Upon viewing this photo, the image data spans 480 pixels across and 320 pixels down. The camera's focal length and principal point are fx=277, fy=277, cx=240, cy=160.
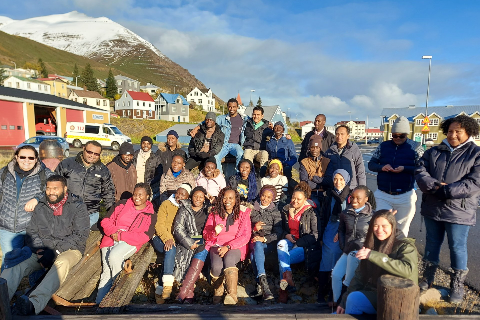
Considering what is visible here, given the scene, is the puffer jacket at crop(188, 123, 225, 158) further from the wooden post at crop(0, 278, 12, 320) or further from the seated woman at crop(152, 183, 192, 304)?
the wooden post at crop(0, 278, 12, 320)

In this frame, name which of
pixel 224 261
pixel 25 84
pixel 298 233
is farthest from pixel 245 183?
pixel 25 84

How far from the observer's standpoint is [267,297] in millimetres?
3605

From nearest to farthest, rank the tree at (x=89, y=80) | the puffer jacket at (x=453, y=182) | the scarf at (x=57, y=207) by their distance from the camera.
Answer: the puffer jacket at (x=453, y=182)
the scarf at (x=57, y=207)
the tree at (x=89, y=80)

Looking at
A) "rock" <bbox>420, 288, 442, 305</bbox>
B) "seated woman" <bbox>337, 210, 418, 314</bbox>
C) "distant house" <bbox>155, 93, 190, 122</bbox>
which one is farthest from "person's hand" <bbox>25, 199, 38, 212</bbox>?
"distant house" <bbox>155, 93, 190, 122</bbox>

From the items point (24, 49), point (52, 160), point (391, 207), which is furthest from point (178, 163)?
point (24, 49)

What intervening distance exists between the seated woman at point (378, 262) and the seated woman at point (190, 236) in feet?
6.46

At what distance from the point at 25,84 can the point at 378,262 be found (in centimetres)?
7916

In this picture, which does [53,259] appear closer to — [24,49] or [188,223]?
[188,223]

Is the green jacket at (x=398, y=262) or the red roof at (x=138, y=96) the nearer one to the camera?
the green jacket at (x=398, y=262)

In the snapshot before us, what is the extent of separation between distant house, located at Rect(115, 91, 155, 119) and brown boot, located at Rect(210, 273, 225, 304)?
61.6 m

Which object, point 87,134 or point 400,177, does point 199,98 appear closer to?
point 87,134

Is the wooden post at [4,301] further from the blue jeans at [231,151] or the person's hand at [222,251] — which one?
the blue jeans at [231,151]

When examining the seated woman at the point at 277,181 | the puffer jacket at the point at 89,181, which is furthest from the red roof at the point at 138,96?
the seated woman at the point at 277,181

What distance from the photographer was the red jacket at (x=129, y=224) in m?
4.12
